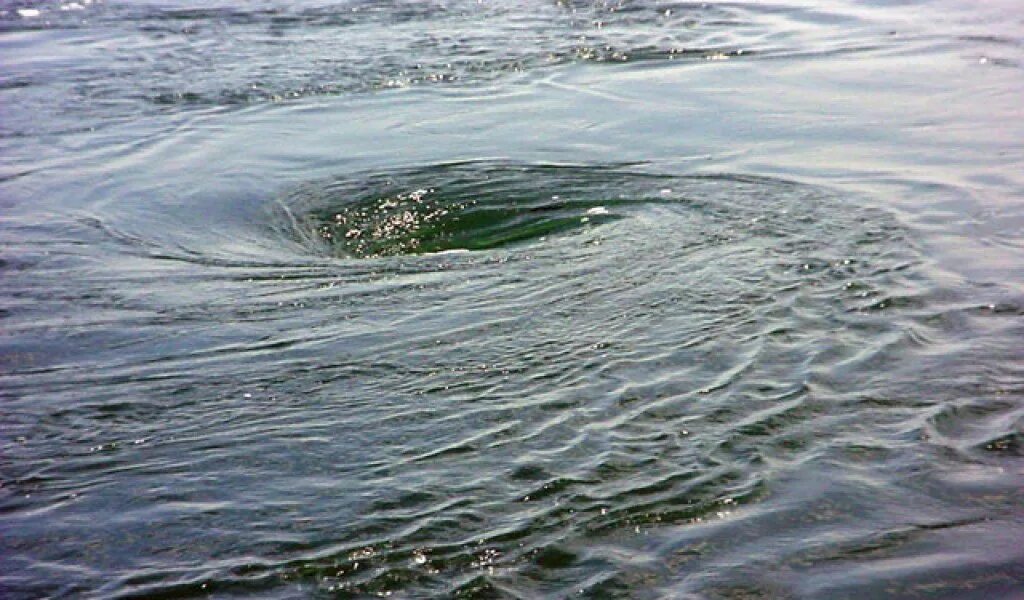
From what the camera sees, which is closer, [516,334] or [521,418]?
[521,418]

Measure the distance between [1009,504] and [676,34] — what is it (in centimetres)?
870

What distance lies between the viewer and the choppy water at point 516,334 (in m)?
3.64

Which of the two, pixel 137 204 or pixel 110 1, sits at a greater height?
pixel 110 1

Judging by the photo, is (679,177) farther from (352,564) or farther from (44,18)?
(44,18)

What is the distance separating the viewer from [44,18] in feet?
44.1

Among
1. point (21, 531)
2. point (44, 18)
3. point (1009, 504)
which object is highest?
point (44, 18)

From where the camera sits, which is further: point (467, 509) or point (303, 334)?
point (303, 334)

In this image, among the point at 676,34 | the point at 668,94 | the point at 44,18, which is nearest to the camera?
the point at 668,94

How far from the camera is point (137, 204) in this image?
283 inches

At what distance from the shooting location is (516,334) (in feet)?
17.1

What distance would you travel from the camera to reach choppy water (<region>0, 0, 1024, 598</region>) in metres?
3.64

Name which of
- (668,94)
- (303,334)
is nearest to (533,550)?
(303,334)

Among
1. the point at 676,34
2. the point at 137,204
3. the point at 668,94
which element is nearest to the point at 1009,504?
the point at 137,204

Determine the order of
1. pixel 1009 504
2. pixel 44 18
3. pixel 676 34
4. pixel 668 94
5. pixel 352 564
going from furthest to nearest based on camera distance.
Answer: pixel 44 18
pixel 676 34
pixel 668 94
pixel 1009 504
pixel 352 564
